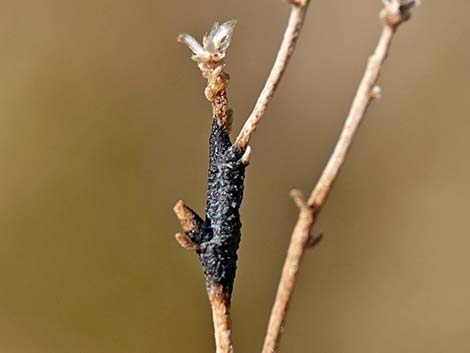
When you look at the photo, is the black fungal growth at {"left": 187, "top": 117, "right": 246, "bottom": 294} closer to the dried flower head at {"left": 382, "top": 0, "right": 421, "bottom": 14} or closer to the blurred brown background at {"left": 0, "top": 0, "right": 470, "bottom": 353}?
the dried flower head at {"left": 382, "top": 0, "right": 421, "bottom": 14}

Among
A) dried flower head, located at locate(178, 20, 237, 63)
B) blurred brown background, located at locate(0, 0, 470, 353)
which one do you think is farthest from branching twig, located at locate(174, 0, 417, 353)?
blurred brown background, located at locate(0, 0, 470, 353)

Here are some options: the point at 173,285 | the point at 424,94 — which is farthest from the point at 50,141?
the point at 424,94

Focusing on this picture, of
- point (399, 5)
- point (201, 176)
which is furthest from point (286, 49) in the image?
point (201, 176)

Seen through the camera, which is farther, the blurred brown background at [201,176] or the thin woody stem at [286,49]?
the blurred brown background at [201,176]

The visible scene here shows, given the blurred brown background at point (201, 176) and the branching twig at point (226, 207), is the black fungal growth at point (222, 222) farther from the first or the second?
the blurred brown background at point (201, 176)

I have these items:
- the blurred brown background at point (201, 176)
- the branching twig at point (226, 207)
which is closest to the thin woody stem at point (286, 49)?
the branching twig at point (226, 207)

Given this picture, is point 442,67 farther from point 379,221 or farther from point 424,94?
point 379,221

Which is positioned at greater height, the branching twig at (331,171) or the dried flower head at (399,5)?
the dried flower head at (399,5)
